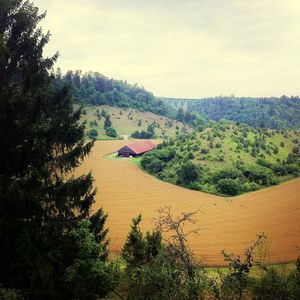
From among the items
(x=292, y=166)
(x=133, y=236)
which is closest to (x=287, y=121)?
(x=292, y=166)

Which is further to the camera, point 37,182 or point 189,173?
point 189,173

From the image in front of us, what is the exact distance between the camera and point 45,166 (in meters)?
15.0

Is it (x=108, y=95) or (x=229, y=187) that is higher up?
(x=108, y=95)

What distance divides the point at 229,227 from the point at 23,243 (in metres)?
26.4

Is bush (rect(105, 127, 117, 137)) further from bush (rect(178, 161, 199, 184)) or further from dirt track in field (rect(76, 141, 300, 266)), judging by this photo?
bush (rect(178, 161, 199, 184))

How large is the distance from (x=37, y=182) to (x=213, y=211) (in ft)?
101

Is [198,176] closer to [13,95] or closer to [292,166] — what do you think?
[292,166]

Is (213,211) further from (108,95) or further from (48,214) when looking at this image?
(108,95)

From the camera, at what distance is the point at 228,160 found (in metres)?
65.9

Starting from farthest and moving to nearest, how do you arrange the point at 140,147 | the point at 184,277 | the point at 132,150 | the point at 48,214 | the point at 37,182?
the point at 140,147 → the point at 132,150 → the point at 48,214 → the point at 37,182 → the point at 184,277

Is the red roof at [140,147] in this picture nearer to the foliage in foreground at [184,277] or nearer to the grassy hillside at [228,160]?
the grassy hillside at [228,160]

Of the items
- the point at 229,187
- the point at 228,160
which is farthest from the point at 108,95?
the point at 229,187

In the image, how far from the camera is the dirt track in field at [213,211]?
99.7 feet

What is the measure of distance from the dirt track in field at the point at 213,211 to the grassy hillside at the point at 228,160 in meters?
2.54
